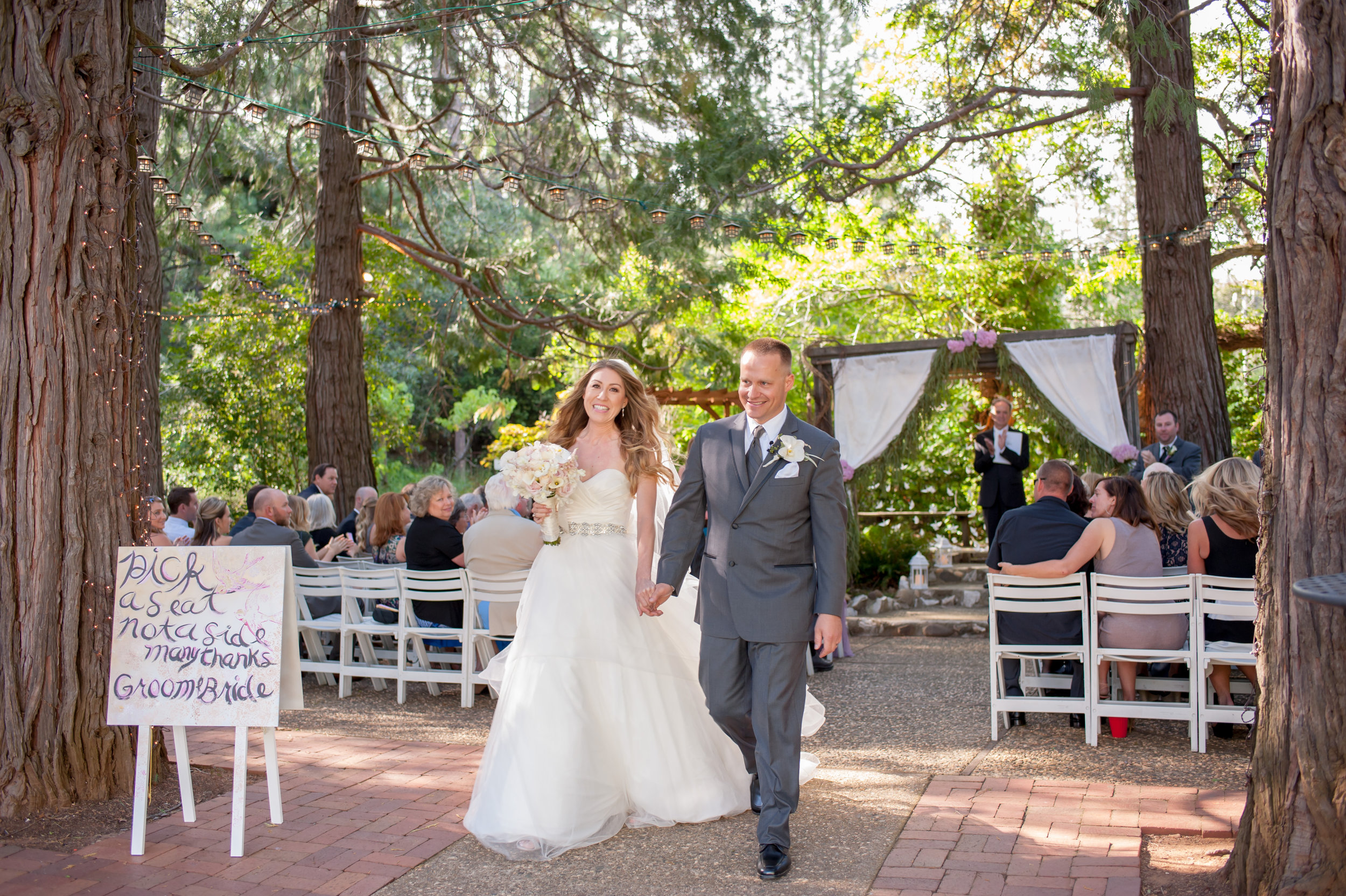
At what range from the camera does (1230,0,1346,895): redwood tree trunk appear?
9.47ft

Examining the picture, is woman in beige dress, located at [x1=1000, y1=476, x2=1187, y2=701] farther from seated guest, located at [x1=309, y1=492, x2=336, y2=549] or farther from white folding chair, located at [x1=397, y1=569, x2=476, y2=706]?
seated guest, located at [x1=309, y1=492, x2=336, y2=549]

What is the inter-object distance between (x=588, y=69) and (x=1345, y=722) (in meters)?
10.2

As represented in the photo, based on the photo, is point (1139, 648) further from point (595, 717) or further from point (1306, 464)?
point (595, 717)

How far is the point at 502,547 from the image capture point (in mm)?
6465

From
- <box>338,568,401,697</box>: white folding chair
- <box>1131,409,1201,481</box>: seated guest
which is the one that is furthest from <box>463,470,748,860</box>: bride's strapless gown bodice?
<box>1131,409,1201,481</box>: seated guest

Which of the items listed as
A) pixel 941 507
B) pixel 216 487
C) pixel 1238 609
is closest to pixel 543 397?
pixel 216 487

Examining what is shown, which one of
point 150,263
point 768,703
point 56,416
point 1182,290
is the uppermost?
point 150,263

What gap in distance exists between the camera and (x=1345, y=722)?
9.38ft

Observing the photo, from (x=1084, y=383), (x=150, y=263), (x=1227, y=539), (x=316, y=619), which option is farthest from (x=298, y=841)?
(x=1084, y=383)

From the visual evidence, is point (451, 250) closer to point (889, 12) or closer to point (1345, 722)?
point (889, 12)

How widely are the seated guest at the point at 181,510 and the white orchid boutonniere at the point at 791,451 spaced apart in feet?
19.1

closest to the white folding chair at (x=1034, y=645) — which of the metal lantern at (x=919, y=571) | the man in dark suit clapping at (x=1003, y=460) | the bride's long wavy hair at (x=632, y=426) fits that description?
the bride's long wavy hair at (x=632, y=426)

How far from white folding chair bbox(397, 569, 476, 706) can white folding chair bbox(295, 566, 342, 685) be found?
0.54 m

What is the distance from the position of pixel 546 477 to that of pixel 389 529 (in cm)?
362
